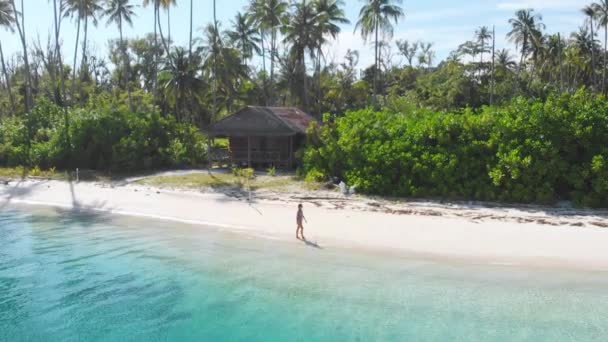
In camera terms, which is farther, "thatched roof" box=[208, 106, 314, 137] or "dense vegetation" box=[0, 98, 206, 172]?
"dense vegetation" box=[0, 98, 206, 172]

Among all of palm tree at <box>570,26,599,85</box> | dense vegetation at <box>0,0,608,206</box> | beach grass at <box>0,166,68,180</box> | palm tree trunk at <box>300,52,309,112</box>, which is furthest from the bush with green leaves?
palm tree at <box>570,26,599,85</box>

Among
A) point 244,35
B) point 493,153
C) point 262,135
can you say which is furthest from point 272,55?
point 493,153

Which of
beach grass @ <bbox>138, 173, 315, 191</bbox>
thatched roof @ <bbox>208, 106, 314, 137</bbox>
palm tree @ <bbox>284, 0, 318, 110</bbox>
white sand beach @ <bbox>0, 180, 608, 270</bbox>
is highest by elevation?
palm tree @ <bbox>284, 0, 318, 110</bbox>

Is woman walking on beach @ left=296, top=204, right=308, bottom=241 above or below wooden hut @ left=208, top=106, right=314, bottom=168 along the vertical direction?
below

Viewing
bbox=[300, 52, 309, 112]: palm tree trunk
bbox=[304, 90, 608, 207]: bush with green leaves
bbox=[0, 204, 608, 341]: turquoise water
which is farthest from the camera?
bbox=[300, 52, 309, 112]: palm tree trunk

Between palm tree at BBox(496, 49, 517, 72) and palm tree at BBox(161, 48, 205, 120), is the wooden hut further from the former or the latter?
palm tree at BBox(496, 49, 517, 72)

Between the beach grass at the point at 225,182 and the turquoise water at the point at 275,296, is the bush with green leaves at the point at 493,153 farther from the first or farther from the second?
the turquoise water at the point at 275,296

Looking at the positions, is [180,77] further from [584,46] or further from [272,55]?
[584,46]

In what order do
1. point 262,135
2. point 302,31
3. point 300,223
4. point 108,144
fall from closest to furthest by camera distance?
point 300,223 < point 262,135 < point 108,144 < point 302,31
